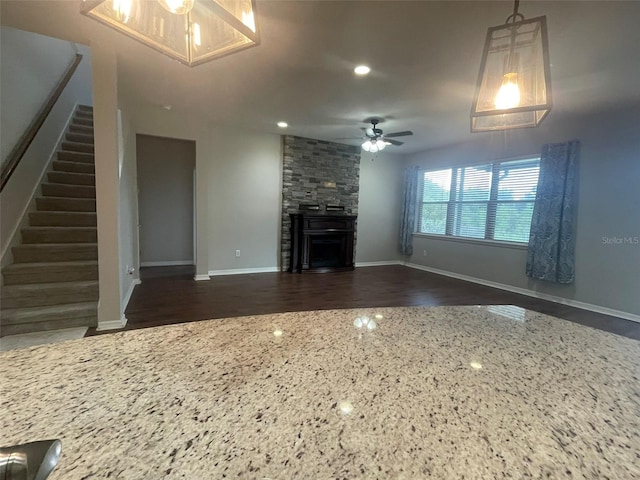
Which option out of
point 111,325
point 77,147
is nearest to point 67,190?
point 77,147

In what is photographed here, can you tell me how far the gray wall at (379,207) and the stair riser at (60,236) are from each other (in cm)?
479

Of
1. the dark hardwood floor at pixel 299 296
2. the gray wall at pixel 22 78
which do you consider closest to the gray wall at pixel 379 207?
the dark hardwood floor at pixel 299 296

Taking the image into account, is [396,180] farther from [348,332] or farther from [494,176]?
[348,332]

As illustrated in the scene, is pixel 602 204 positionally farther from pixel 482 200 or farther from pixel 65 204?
pixel 65 204

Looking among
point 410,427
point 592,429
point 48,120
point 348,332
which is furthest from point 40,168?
point 592,429

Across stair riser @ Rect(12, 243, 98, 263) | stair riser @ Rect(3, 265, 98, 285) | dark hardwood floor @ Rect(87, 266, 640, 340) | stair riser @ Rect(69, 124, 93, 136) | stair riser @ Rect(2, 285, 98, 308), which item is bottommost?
dark hardwood floor @ Rect(87, 266, 640, 340)

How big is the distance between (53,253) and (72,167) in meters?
1.48

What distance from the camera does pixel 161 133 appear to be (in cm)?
435

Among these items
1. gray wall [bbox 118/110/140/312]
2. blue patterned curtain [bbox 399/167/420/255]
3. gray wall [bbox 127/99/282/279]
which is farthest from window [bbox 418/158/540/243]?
gray wall [bbox 118/110/140/312]

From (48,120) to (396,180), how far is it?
6153 millimetres

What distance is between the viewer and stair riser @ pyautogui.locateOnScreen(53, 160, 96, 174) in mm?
3912

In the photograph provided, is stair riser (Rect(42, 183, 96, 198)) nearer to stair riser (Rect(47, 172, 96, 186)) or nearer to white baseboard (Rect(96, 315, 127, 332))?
stair riser (Rect(47, 172, 96, 186))

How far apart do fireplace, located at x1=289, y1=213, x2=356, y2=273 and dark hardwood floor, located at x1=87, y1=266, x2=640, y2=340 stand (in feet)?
1.23

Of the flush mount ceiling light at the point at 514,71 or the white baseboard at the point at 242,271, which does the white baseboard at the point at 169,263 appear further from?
the flush mount ceiling light at the point at 514,71
